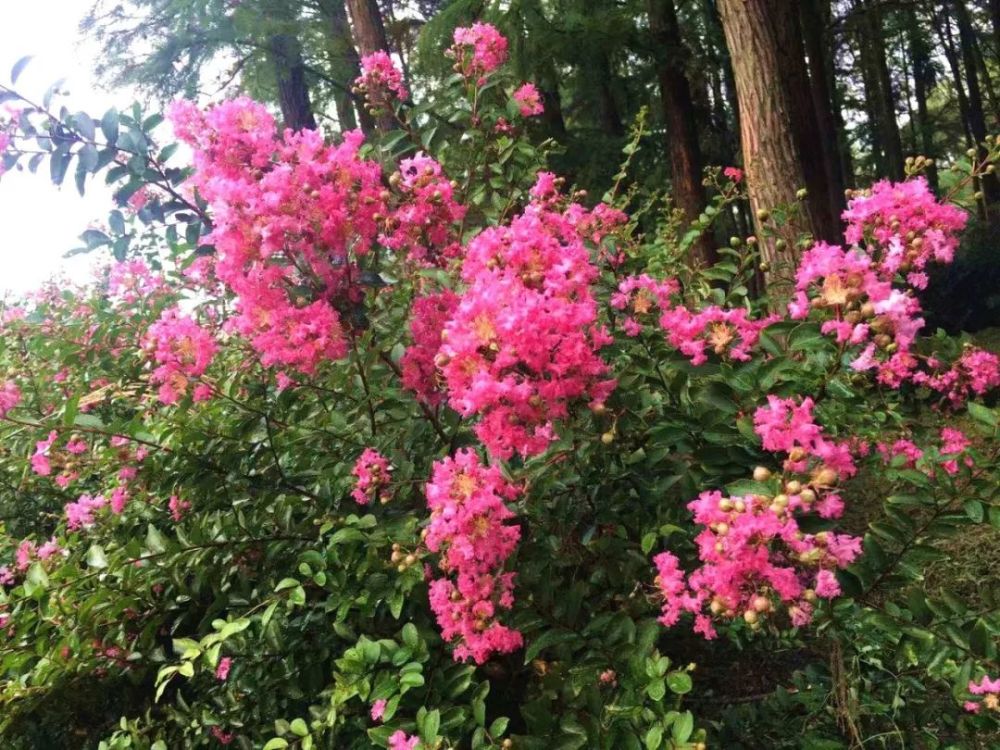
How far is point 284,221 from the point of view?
140cm

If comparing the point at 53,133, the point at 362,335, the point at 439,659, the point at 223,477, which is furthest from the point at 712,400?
the point at 53,133

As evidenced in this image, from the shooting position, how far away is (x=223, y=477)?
1738mm

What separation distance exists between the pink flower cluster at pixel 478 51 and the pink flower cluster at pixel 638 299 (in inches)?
31.9

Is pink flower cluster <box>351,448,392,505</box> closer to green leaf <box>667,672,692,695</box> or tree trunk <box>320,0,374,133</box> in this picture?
green leaf <box>667,672,692,695</box>

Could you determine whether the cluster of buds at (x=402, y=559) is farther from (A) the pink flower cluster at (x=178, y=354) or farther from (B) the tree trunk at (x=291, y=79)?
(B) the tree trunk at (x=291, y=79)

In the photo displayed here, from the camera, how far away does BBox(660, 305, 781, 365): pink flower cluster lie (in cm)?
134

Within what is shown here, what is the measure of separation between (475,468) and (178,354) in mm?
765

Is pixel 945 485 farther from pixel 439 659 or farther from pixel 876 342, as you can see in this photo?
pixel 439 659

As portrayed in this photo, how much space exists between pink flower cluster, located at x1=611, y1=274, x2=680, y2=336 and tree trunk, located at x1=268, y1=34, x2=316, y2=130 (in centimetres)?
509

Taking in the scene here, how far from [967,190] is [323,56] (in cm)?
578

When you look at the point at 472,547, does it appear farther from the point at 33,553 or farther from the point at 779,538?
the point at 33,553

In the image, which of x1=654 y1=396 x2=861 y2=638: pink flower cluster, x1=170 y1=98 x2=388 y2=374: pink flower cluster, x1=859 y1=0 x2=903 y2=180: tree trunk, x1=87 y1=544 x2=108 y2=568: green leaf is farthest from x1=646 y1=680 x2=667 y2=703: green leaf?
x1=859 y1=0 x2=903 y2=180: tree trunk

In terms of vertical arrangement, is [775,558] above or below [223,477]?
below

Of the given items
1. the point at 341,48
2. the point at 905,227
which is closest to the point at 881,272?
the point at 905,227
